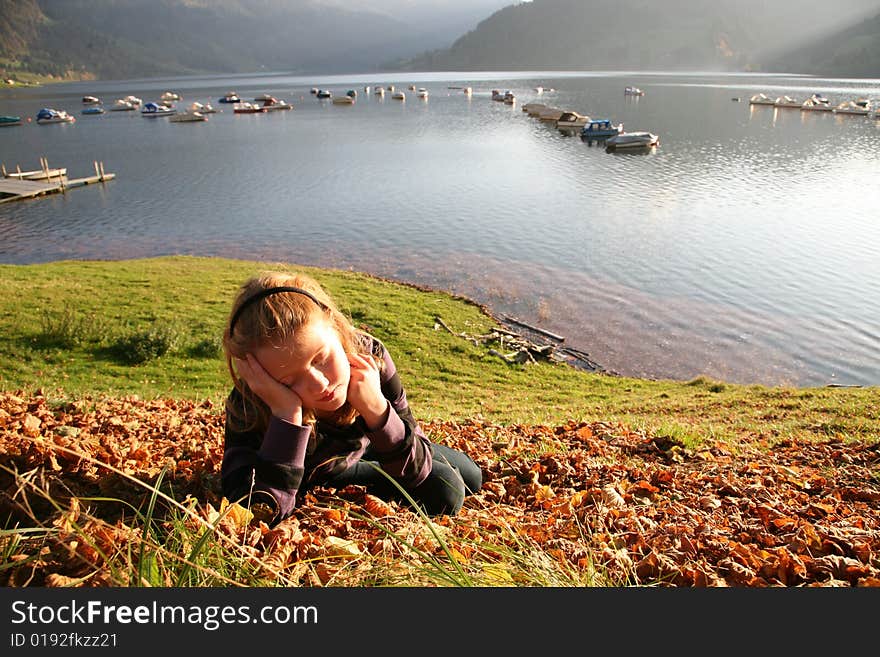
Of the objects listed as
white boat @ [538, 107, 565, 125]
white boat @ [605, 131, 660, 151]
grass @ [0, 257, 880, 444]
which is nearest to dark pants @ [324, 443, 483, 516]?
grass @ [0, 257, 880, 444]

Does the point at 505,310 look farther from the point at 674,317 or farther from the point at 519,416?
the point at 519,416

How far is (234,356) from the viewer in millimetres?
3234

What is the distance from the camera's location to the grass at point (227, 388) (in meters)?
2.62

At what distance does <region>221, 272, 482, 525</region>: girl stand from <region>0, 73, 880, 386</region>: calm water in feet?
53.9

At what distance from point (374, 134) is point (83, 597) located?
86289 millimetres

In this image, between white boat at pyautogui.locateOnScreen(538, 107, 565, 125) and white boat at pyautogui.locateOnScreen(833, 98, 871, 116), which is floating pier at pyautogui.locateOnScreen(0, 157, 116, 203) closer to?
white boat at pyautogui.locateOnScreen(538, 107, 565, 125)

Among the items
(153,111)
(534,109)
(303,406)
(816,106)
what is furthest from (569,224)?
(153,111)

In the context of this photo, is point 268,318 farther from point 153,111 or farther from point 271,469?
point 153,111

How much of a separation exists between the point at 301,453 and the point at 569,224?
113 feet

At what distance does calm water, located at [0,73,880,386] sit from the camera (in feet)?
71.3

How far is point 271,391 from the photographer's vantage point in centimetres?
320

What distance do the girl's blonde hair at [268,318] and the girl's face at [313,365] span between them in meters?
0.05

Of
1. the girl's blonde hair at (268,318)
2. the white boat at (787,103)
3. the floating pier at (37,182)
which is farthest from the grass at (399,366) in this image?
the white boat at (787,103)

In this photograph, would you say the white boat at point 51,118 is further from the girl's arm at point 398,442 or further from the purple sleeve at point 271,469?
the girl's arm at point 398,442
